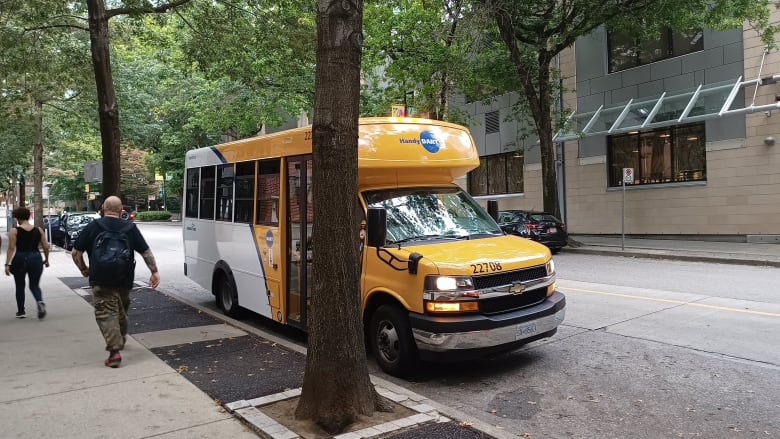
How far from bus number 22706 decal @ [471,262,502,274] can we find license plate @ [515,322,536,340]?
2.04ft

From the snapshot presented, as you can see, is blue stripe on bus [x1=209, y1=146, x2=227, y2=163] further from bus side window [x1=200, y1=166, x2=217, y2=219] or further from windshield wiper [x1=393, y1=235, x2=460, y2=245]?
windshield wiper [x1=393, y1=235, x2=460, y2=245]

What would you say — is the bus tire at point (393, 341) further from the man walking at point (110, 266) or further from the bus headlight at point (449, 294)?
the man walking at point (110, 266)

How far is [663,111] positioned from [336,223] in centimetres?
1855

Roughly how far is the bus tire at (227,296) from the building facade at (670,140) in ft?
41.8

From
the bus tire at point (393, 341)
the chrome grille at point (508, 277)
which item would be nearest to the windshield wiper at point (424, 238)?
the bus tire at point (393, 341)

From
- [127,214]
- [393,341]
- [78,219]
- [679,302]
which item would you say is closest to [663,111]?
[679,302]

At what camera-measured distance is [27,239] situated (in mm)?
8844

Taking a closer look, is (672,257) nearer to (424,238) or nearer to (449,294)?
(424,238)

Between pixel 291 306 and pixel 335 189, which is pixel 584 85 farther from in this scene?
pixel 335 189

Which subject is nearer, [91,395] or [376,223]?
[91,395]

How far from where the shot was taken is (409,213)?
6.30 metres

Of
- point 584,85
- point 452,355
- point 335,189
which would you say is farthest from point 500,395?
point 584,85

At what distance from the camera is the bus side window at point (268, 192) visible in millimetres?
7348

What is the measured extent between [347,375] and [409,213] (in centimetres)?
241
